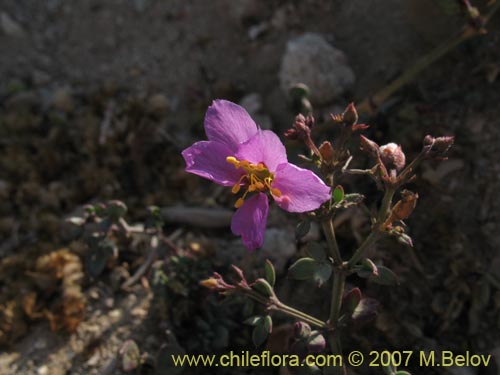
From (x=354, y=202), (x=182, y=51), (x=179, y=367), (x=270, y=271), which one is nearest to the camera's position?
(x=354, y=202)

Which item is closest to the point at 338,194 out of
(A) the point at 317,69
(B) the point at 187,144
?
(A) the point at 317,69

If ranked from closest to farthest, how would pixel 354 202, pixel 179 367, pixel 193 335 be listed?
pixel 354 202, pixel 179 367, pixel 193 335

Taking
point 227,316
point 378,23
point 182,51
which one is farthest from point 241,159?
point 182,51

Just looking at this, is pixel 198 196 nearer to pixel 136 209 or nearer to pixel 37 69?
pixel 136 209

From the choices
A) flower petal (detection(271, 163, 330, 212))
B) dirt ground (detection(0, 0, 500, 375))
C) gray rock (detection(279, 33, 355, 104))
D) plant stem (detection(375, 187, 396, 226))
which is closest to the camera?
flower petal (detection(271, 163, 330, 212))

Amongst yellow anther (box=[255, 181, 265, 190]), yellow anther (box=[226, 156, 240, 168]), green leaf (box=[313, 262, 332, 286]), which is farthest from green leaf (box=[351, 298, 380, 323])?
yellow anther (box=[226, 156, 240, 168])

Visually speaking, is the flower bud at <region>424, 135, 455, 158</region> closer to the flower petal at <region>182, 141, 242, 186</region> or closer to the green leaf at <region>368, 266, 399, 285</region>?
the green leaf at <region>368, 266, 399, 285</region>
